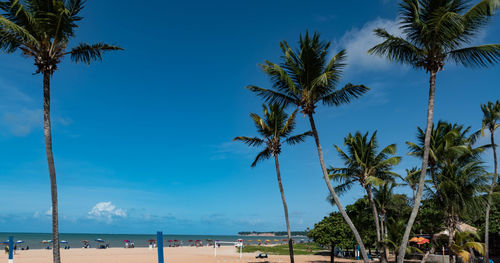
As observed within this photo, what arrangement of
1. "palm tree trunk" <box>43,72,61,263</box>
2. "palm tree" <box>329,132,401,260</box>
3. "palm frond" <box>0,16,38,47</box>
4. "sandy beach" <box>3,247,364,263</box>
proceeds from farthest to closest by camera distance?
1. "sandy beach" <box>3,247,364,263</box>
2. "palm tree" <box>329,132,401,260</box>
3. "palm tree trunk" <box>43,72,61,263</box>
4. "palm frond" <box>0,16,38,47</box>

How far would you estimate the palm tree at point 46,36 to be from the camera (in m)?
10.2

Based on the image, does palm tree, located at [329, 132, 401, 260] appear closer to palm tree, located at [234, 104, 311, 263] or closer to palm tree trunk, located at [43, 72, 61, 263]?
palm tree, located at [234, 104, 311, 263]

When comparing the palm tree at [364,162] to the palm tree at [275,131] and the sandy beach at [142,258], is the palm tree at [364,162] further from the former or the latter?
the sandy beach at [142,258]

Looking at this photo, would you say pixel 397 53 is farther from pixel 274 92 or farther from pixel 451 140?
pixel 451 140

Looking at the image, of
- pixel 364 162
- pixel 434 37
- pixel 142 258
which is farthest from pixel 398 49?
pixel 142 258

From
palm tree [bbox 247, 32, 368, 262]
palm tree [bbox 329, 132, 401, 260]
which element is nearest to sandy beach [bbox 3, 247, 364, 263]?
palm tree [bbox 329, 132, 401, 260]

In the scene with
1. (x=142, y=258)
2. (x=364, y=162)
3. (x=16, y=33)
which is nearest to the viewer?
(x=16, y=33)

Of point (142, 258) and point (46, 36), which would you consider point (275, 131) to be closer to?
point (46, 36)

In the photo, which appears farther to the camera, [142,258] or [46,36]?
[142,258]

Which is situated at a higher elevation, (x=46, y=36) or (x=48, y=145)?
(x=46, y=36)

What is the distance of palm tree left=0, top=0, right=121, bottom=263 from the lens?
33.5 ft

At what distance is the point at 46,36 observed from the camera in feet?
34.5

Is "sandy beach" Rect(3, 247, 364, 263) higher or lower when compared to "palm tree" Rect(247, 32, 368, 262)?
lower

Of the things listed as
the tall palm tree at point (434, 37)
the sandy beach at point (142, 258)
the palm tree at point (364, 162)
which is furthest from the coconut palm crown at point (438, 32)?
the sandy beach at point (142, 258)
